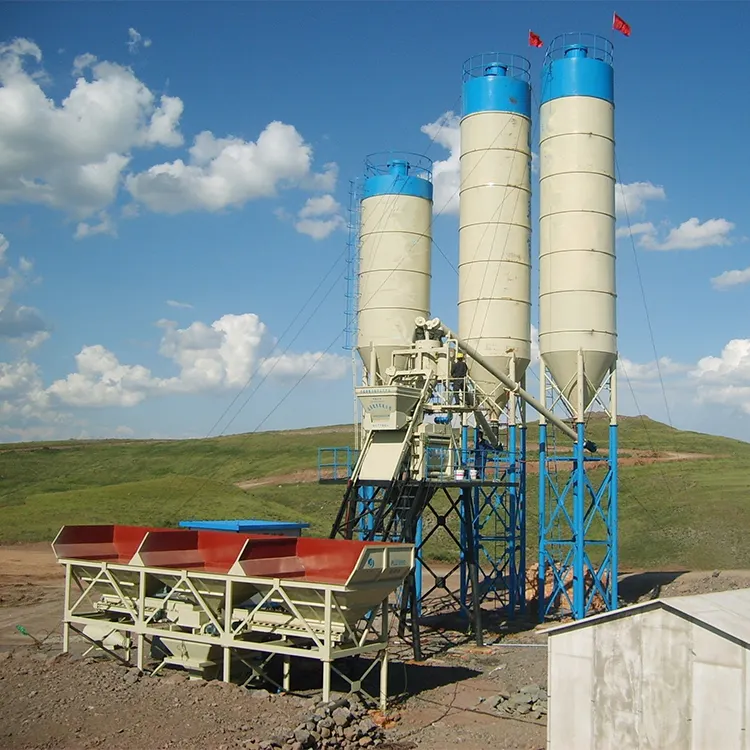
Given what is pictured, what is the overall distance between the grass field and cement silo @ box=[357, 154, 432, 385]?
72.0ft

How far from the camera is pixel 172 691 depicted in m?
19.6

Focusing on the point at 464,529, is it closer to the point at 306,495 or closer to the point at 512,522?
the point at 512,522

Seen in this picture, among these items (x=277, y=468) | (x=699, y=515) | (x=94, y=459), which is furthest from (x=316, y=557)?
(x=94, y=459)

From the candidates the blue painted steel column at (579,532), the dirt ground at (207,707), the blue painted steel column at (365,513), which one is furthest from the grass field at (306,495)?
the dirt ground at (207,707)

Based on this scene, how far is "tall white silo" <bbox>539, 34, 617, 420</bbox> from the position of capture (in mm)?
31547

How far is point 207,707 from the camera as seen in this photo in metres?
18.8

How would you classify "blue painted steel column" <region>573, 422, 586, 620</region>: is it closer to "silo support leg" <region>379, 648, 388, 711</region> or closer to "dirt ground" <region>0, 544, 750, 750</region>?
"dirt ground" <region>0, 544, 750, 750</region>

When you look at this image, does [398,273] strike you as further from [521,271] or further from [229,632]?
[229,632]

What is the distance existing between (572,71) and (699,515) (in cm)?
3341

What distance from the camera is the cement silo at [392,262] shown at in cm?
3375

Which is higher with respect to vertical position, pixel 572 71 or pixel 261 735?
pixel 572 71

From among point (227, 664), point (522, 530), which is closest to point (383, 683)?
point (227, 664)

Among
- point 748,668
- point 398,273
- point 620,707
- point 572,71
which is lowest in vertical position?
point 620,707

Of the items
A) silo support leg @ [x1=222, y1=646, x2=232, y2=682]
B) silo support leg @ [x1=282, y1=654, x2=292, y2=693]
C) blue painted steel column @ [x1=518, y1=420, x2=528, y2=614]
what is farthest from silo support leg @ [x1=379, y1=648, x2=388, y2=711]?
blue painted steel column @ [x1=518, y1=420, x2=528, y2=614]
